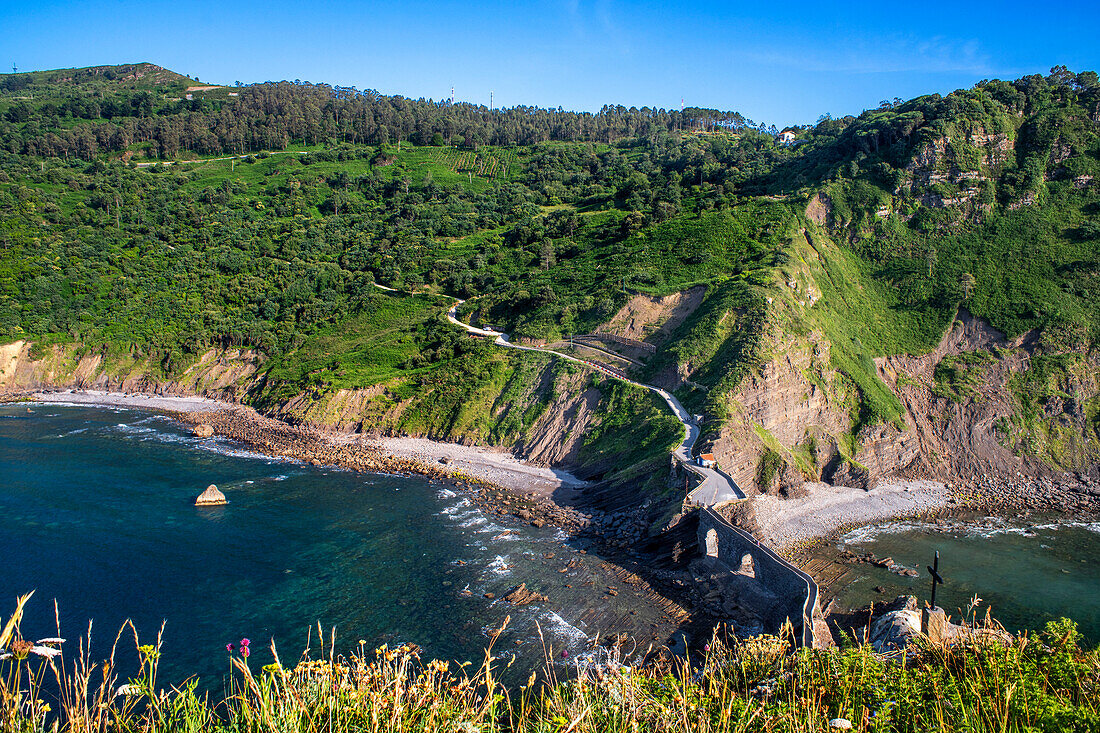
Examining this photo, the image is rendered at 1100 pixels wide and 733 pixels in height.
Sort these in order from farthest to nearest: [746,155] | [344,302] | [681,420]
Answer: [746,155]
[344,302]
[681,420]

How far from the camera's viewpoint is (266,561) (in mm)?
44656

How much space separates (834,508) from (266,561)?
44689 millimetres

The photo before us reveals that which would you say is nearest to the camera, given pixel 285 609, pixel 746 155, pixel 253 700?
pixel 253 700

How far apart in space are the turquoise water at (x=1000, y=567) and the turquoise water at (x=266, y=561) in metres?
18.3

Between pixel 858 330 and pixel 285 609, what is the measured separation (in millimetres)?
62604

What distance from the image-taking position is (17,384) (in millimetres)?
91500

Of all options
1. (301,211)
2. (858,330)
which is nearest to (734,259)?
(858,330)

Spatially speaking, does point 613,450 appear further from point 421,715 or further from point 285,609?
point 421,715

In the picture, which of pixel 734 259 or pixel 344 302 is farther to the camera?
pixel 344 302

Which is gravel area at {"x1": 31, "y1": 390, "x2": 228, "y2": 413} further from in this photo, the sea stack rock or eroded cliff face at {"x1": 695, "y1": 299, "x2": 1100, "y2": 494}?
eroded cliff face at {"x1": 695, "y1": 299, "x2": 1100, "y2": 494}

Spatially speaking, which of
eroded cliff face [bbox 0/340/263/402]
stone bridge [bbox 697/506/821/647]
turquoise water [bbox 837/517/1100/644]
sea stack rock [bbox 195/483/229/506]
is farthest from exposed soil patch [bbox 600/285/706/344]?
eroded cliff face [bbox 0/340/263/402]

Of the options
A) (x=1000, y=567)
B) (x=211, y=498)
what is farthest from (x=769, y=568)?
(x=211, y=498)

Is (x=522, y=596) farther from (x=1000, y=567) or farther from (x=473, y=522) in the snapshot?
(x=1000, y=567)

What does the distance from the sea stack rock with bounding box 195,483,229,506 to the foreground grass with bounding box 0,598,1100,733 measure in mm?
43364
